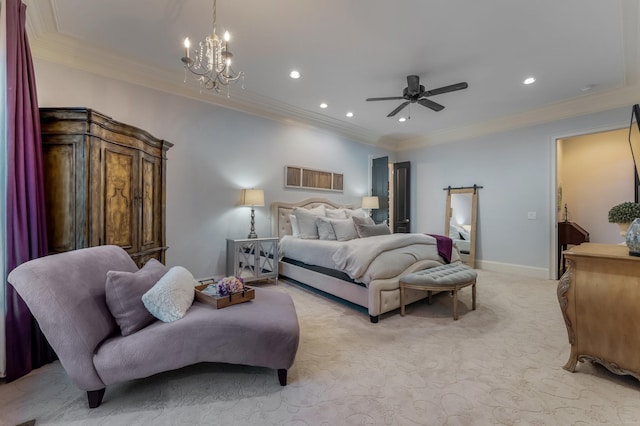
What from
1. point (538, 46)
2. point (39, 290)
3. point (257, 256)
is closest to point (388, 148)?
point (538, 46)

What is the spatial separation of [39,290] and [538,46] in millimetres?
4702

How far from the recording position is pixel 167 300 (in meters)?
1.75

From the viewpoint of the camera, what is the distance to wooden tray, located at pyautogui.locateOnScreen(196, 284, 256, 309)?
1938mm

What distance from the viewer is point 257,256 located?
4152 mm

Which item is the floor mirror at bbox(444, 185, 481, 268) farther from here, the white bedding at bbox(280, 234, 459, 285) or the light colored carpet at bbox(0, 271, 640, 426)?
the light colored carpet at bbox(0, 271, 640, 426)

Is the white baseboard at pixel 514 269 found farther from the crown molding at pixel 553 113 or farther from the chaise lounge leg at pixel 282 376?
the chaise lounge leg at pixel 282 376

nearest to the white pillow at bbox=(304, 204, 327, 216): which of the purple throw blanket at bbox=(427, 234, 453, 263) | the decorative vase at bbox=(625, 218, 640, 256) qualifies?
the purple throw blanket at bbox=(427, 234, 453, 263)

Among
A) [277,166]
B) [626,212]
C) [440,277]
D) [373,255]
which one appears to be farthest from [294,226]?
[626,212]

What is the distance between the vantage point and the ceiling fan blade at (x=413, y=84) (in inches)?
135

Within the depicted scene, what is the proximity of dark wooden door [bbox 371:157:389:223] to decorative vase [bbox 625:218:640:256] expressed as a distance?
4.40 m

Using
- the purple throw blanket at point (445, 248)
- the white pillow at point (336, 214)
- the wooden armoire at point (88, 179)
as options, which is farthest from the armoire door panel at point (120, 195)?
the purple throw blanket at point (445, 248)

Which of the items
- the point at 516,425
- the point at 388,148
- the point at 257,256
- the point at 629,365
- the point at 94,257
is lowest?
the point at 516,425

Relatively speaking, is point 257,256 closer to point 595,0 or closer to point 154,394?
point 154,394

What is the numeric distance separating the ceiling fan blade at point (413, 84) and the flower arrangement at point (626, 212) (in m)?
2.32
